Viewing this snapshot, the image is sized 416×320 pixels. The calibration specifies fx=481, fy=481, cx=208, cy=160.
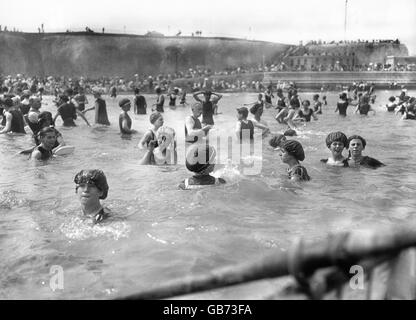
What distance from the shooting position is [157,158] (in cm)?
1001

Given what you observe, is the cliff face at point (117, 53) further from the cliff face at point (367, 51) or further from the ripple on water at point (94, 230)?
the ripple on water at point (94, 230)

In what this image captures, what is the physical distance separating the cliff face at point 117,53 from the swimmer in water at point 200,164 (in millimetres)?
87639

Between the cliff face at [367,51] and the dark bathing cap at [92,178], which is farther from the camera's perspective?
the cliff face at [367,51]

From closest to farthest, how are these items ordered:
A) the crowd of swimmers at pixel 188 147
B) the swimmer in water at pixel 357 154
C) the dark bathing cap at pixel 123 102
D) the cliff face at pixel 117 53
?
the crowd of swimmers at pixel 188 147 → the swimmer in water at pixel 357 154 → the dark bathing cap at pixel 123 102 → the cliff face at pixel 117 53

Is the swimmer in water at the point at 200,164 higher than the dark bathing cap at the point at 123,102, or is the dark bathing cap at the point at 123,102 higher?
the dark bathing cap at the point at 123,102

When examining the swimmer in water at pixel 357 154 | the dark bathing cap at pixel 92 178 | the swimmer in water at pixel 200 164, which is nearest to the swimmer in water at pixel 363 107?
the swimmer in water at pixel 357 154

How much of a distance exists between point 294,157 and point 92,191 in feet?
10.8

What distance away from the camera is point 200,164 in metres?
6.27

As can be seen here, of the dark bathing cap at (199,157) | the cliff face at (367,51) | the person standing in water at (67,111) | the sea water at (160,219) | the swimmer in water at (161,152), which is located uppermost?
the cliff face at (367,51)

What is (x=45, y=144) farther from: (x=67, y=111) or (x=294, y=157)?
(x=67, y=111)

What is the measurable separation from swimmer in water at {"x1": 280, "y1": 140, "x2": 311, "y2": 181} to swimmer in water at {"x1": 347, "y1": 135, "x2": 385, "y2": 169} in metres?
1.62

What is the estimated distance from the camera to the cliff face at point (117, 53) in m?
88.1

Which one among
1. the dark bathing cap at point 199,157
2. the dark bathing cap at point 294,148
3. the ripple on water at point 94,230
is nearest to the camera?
the ripple on water at point 94,230

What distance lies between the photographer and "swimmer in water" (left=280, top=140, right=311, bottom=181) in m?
7.15
